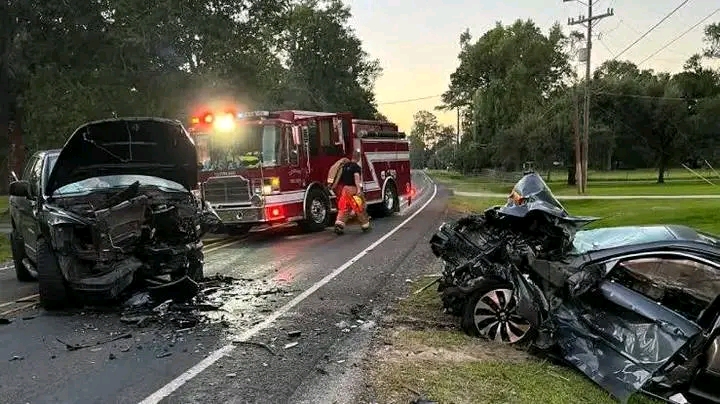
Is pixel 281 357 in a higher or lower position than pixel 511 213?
lower

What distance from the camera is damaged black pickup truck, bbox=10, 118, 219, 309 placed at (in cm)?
709

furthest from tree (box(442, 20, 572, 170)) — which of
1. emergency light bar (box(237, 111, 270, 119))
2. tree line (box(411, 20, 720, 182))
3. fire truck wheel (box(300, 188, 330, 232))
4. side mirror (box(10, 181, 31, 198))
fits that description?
side mirror (box(10, 181, 31, 198))

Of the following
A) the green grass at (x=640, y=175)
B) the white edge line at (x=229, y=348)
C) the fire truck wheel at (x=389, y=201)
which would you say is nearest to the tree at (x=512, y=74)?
the green grass at (x=640, y=175)

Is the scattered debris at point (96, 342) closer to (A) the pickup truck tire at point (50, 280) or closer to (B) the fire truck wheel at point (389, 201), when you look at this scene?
(A) the pickup truck tire at point (50, 280)

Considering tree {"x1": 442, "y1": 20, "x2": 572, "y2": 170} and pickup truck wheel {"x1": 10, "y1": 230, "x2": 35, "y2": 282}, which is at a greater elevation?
tree {"x1": 442, "y1": 20, "x2": 572, "y2": 170}

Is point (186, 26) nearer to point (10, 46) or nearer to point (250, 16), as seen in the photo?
point (250, 16)

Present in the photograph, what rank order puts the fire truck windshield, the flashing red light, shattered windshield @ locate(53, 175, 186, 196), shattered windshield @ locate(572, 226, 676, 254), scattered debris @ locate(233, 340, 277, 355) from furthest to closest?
the fire truck windshield
the flashing red light
shattered windshield @ locate(53, 175, 186, 196)
scattered debris @ locate(233, 340, 277, 355)
shattered windshield @ locate(572, 226, 676, 254)

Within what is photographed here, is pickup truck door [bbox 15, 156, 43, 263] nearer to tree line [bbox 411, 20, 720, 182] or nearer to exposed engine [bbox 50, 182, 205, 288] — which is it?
exposed engine [bbox 50, 182, 205, 288]

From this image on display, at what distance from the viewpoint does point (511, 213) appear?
6.36 m

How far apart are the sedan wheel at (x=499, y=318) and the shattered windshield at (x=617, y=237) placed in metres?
0.79

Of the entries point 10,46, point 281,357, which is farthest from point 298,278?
point 10,46

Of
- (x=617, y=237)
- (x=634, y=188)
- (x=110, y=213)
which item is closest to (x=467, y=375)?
(x=617, y=237)

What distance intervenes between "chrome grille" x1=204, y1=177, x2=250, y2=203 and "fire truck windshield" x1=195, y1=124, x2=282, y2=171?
1.05 feet

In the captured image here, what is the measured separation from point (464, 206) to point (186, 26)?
13223 millimetres
